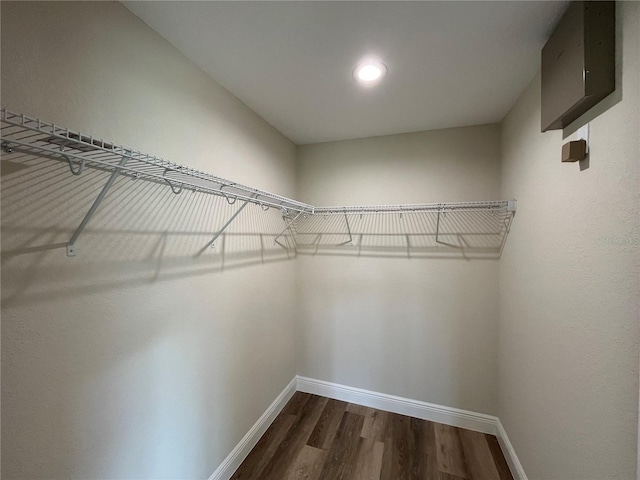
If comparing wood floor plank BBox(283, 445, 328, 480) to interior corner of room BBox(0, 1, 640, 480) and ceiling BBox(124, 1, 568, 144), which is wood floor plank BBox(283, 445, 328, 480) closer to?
interior corner of room BBox(0, 1, 640, 480)

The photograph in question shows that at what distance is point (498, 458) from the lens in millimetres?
1725

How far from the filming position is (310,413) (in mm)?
2172

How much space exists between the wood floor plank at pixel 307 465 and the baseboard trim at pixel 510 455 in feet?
3.92

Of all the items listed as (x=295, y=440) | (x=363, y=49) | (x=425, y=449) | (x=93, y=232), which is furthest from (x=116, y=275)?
(x=425, y=449)

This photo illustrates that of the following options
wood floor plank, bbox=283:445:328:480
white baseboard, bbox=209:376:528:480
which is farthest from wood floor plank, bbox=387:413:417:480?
wood floor plank, bbox=283:445:328:480

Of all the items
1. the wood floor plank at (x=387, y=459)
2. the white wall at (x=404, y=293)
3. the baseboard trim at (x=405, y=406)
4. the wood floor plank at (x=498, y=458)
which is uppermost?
the white wall at (x=404, y=293)

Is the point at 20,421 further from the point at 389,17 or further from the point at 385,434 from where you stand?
the point at 385,434

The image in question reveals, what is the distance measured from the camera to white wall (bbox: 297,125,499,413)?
1.97 metres

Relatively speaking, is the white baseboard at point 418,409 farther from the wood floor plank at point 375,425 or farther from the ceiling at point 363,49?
the ceiling at point 363,49

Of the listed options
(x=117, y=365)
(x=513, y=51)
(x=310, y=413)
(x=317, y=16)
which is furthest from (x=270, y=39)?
(x=310, y=413)

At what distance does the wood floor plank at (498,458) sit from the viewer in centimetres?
161

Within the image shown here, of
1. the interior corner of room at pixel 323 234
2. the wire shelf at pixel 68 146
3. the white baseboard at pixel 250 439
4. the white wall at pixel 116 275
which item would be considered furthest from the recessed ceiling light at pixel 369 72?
the white baseboard at pixel 250 439

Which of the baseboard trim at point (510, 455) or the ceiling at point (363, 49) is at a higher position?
the ceiling at point (363, 49)

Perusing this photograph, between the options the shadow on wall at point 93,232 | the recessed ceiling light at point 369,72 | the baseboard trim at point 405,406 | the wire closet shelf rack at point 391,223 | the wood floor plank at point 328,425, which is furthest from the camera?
the baseboard trim at point 405,406
